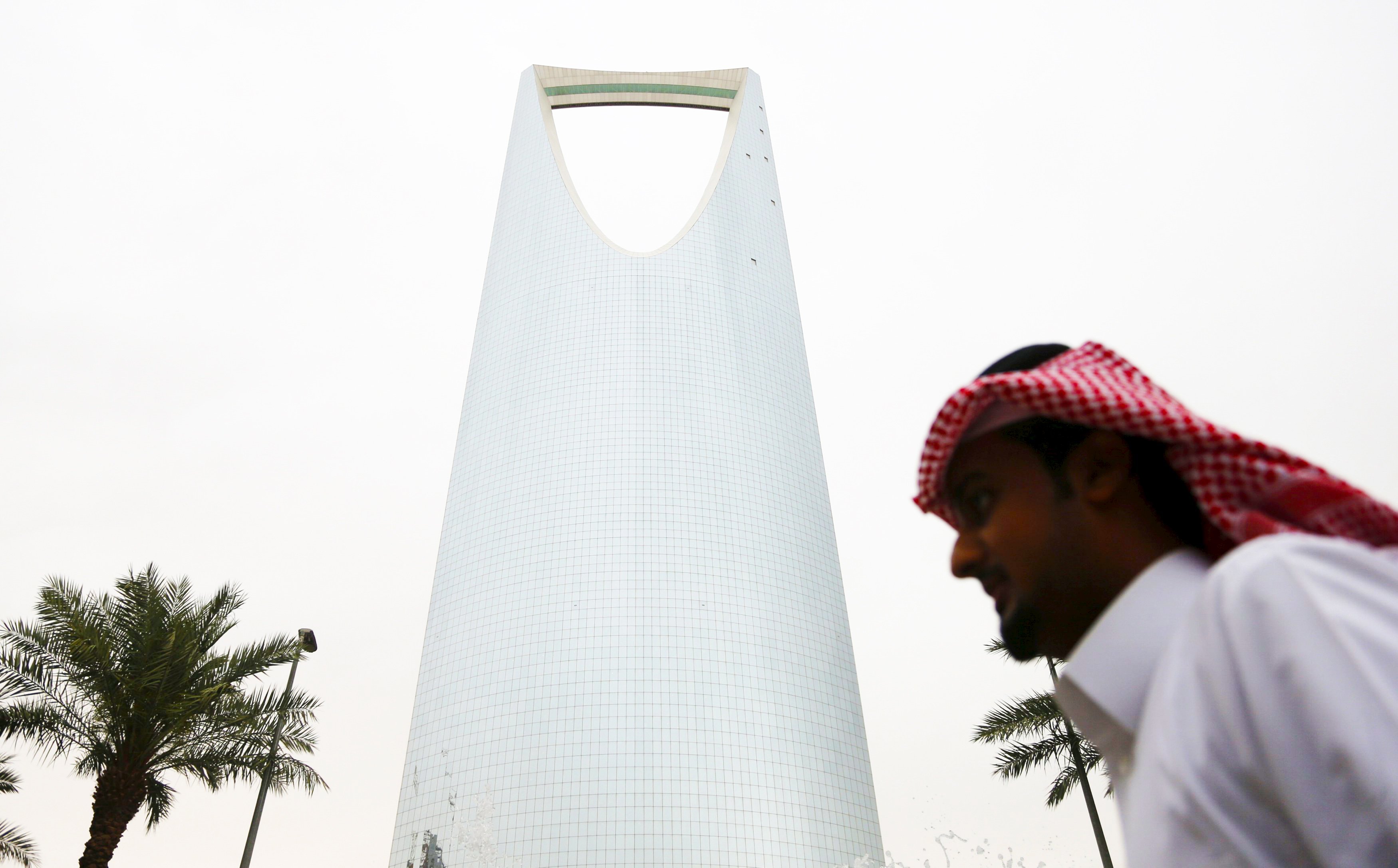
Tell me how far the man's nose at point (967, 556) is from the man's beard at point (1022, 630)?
9 centimetres

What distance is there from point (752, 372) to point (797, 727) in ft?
67.4

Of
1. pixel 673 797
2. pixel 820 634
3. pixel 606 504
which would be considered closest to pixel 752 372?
pixel 606 504

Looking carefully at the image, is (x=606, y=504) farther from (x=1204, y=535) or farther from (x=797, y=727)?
(x=1204, y=535)

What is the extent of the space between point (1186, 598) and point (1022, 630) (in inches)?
9.9

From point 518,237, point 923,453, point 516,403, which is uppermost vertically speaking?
point 518,237

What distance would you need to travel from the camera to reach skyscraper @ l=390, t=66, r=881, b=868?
39.1 m

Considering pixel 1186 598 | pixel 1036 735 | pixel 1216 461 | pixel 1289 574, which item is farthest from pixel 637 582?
pixel 1289 574

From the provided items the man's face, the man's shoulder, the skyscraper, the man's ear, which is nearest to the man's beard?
the man's face

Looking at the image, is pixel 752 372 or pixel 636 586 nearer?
pixel 636 586

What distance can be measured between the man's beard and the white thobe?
11.9 inches

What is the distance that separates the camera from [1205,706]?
905 millimetres

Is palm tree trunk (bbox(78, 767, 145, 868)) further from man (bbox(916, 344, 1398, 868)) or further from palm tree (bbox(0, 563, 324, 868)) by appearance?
man (bbox(916, 344, 1398, 868))

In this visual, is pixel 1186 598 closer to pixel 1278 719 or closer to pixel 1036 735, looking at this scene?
pixel 1278 719

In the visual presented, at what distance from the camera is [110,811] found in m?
12.4
